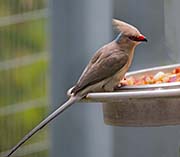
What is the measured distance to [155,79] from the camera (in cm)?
311

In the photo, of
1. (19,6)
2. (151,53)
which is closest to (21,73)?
(19,6)

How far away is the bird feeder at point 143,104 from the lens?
2730 millimetres

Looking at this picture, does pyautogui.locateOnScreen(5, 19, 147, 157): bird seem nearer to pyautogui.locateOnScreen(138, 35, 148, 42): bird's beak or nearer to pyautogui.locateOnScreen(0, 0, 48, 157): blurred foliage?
pyautogui.locateOnScreen(138, 35, 148, 42): bird's beak

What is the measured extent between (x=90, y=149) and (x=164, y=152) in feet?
2.67

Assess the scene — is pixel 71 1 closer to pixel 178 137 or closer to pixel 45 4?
pixel 45 4

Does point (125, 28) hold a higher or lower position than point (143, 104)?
higher

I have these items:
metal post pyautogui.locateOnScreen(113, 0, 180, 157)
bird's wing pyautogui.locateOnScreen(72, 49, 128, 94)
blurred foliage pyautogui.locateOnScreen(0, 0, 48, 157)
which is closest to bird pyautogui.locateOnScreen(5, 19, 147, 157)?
bird's wing pyautogui.locateOnScreen(72, 49, 128, 94)

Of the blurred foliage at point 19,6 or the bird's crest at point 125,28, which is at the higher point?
the blurred foliage at point 19,6

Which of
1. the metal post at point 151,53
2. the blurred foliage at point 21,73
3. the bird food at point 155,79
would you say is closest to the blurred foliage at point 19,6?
the blurred foliage at point 21,73

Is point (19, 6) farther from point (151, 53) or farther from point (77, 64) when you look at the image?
point (151, 53)

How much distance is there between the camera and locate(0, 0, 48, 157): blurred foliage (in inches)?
187

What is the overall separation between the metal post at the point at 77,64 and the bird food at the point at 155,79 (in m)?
0.72

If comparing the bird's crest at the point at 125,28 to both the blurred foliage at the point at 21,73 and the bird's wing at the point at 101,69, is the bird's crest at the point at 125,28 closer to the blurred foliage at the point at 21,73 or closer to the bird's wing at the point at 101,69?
the bird's wing at the point at 101,69

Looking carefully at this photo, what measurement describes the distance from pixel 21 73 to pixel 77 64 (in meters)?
0.65
